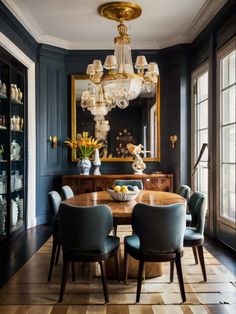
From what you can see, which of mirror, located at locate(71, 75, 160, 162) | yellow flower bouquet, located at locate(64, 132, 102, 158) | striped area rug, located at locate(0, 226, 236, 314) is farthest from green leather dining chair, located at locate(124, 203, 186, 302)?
mirror, located at locate(71, 75, 160, 162)

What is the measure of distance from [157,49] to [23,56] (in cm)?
245

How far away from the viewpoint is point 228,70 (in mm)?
4367

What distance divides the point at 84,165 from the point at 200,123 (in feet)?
6.98

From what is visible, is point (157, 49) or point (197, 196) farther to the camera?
point (157, 49)

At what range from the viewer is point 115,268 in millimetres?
3225

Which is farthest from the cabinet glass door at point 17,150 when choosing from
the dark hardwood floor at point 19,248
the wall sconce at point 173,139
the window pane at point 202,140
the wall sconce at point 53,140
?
the window pane at point 202,140

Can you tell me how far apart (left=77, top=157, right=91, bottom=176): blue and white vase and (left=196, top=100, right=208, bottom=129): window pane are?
6.61 ft

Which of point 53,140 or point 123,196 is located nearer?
point 123,196

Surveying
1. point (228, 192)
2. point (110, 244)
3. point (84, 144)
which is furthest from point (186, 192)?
point (84, 144)

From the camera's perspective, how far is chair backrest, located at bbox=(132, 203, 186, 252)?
2605 millimetres

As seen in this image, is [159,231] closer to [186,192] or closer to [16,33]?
[186,192]

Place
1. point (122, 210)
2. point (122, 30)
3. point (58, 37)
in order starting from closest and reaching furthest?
point (122, 210)
point (122, 30)
point (58, 37)

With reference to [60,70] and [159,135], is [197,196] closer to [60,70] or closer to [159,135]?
[159,135]

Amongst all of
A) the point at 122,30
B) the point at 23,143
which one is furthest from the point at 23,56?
the point at 122,30
